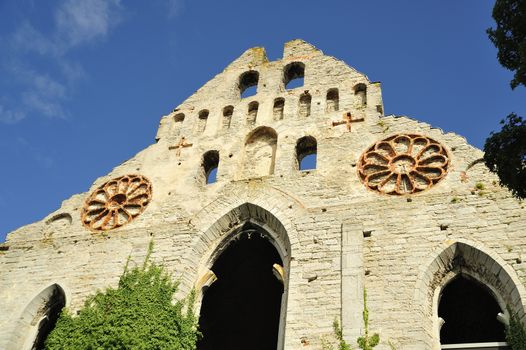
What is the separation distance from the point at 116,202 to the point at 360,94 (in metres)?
6.82

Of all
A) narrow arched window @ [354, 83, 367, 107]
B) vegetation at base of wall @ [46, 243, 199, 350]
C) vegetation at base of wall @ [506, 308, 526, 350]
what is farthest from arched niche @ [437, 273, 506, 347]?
vegetation at base of wall @ [46, 243, 199, 350]

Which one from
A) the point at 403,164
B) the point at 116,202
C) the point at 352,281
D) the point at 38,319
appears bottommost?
the point at 38,319

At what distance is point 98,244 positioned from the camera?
13445 millimetres

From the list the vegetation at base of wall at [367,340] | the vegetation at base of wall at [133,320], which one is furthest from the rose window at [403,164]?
the vegetation at base of wall at [133,320]

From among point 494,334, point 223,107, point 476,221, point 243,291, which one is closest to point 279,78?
point 223,107

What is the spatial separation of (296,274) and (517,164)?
4983 mm

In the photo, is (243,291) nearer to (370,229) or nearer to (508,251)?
(370,229)

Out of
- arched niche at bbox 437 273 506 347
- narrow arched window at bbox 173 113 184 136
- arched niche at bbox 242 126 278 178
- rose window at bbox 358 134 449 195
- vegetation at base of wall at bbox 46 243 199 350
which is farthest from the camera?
narrow arched window at bbox 173 113 184 136

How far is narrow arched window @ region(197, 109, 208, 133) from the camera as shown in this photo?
52.0 ft

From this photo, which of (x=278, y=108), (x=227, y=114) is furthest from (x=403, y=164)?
(x=227, y=114)

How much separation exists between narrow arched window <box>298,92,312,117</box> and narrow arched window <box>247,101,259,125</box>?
4.10 ft

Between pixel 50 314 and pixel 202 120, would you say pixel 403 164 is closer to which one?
pixel 202 120

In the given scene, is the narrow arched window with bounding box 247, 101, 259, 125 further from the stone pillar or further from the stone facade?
the stone pillar

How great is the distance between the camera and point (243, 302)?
54.1 ft
